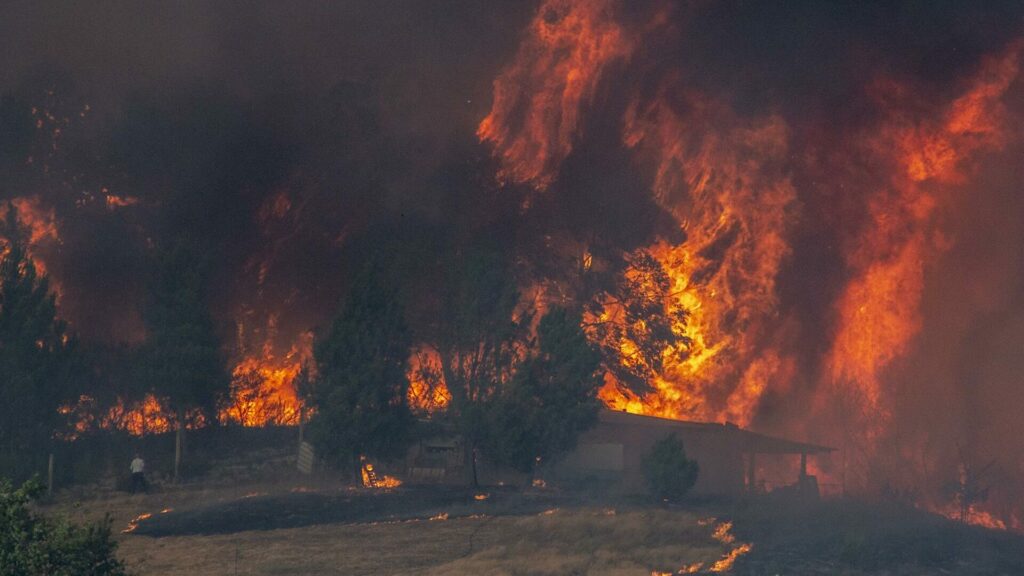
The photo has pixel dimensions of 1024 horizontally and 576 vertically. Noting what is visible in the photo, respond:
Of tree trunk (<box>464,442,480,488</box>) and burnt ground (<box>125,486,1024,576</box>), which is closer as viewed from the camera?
burnt ground (<box>125,486,1024,576</box>)

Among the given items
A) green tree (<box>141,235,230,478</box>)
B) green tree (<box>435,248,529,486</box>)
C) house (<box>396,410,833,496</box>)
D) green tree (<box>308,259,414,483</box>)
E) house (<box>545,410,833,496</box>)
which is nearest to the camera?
green tree (<box>308,259,414,483</box>)

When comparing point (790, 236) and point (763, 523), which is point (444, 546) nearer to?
point (763, 523)

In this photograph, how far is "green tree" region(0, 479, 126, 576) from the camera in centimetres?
1499

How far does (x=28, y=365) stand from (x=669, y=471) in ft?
102

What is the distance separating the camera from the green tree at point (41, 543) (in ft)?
49.2

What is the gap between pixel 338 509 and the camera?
43.1 metres

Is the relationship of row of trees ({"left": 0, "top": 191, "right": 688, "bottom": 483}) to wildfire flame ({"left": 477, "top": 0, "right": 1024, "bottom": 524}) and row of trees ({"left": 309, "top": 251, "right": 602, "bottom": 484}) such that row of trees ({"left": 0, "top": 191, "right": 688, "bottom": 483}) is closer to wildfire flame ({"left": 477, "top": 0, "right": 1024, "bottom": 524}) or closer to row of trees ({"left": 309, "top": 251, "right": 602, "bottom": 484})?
row of trees ({"left": 309, "top": 251, "right": 602, "bottom": 484})

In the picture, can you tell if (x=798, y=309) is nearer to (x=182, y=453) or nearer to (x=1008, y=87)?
(x=1008, y=87)

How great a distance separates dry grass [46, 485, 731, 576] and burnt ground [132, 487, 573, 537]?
3.89ft

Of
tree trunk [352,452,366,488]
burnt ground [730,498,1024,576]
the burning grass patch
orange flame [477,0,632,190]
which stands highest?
orange flame [477,0,632,190]

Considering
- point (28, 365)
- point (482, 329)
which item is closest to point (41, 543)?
point (28, 365)

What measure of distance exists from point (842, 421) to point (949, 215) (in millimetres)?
14661

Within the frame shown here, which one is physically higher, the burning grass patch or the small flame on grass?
the small flame on grass

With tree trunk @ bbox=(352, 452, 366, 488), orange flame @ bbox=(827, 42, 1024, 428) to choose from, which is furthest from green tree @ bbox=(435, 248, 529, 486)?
orange flame @ bbox=(827, 42, 1024, 428)
